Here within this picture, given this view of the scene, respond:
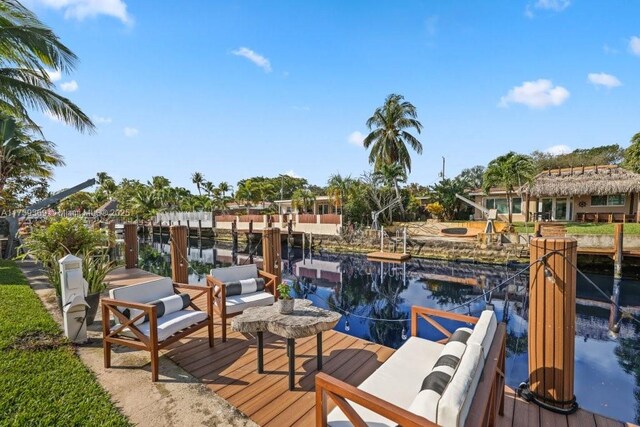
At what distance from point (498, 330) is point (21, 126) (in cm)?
1696

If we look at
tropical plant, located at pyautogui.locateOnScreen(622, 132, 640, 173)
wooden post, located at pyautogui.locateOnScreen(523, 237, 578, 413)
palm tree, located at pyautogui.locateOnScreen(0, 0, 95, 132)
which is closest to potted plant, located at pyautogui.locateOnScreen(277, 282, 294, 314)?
wooden post, located at pyautogui.locateOnScreen(523, 237, 578, 413)

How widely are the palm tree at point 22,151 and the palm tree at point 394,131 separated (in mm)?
20991

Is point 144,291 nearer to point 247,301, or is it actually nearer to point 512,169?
point 247,301

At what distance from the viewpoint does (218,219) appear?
92.0 feet

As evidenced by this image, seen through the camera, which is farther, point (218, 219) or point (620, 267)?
point (218, 219)

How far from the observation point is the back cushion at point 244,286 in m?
4.55

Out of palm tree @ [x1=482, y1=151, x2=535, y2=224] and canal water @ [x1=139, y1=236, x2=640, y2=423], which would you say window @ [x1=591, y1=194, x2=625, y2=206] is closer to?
palm tree @ [x1=482, y1=151, x2=535, y2=224]

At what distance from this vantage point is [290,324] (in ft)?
9.43

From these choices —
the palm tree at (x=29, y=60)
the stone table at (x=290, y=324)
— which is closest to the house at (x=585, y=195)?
the stone table at (x=290, y=324)

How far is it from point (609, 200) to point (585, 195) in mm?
1328

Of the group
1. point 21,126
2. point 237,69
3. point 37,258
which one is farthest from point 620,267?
point 21,126

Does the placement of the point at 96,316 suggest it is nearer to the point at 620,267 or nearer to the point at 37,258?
the point at 37,258

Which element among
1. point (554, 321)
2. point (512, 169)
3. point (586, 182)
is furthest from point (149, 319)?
point (586, 182)

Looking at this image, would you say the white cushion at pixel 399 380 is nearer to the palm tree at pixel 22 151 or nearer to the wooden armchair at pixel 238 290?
the wooden armchair at pixel 238 290
